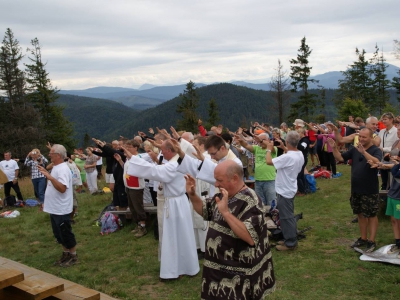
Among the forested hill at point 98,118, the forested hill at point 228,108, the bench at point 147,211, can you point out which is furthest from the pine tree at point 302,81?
the forested hill at point 98,118

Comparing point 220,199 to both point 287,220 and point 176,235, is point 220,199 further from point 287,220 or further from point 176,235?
point 287,220

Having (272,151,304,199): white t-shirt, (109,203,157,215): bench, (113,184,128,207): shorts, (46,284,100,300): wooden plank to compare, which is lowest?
(109,203,157,215): bench

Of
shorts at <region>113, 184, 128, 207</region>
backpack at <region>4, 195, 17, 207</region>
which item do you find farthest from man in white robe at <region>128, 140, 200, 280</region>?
backpack at <region>4, 195, 17, 207</region>

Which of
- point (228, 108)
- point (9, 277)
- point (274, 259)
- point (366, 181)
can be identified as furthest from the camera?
point (228, 108)

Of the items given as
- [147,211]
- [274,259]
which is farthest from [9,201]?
[274,259]

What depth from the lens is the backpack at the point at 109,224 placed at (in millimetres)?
8287

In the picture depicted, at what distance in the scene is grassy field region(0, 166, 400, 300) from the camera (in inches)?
194

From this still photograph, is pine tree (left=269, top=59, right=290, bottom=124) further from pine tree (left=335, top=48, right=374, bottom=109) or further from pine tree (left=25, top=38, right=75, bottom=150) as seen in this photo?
pine tree (left=25, top=38, right=75, bottom=150)

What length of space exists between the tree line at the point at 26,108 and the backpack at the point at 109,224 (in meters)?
33.8

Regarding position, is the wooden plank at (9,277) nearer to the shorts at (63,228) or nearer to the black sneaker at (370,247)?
the shorts at (63,228)

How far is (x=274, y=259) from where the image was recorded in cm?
593

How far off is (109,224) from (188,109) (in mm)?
44225

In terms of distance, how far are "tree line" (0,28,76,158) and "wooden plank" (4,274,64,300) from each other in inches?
1503

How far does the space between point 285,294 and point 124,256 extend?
318 cm
